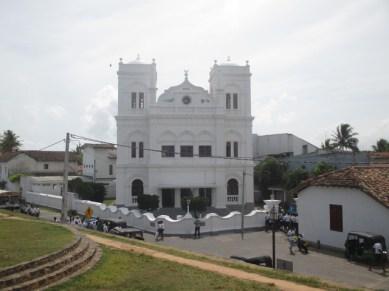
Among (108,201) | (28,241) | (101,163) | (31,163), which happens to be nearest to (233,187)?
(108,201)

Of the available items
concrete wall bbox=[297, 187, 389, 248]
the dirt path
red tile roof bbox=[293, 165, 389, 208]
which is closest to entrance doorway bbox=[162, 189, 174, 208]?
concrete wall bbox=[297, 187, 389, 248]

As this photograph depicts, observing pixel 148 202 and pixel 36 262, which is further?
pixel 148 202

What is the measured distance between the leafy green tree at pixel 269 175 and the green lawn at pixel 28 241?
27.1 metres

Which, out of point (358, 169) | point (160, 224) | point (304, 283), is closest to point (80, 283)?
point (304, 283)

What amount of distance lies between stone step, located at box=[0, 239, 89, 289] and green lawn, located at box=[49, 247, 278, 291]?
1.88ft

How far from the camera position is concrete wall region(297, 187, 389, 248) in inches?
719

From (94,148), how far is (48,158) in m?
7.37

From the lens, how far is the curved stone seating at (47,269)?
8.48m

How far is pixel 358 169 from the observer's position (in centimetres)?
2091

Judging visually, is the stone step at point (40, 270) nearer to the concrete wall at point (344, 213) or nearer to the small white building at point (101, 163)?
the concrete wall at point (344, 213)

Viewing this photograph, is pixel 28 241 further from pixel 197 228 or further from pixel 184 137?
pixel 184 137

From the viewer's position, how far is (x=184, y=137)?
35.5 m

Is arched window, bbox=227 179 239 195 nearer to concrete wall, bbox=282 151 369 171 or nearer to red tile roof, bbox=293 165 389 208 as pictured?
concrete wall, bbox=282 151 369 171

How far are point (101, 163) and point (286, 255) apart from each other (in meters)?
35.0
